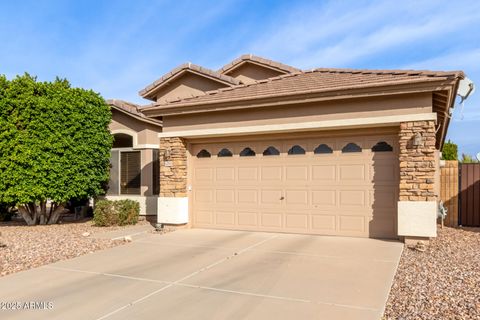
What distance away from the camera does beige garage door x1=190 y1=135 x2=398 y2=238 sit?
937cm

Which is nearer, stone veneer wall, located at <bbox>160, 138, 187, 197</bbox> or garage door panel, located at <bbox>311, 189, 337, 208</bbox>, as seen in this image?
garage door panel, located at <bbox>311, 189, 337, 208</bbox>

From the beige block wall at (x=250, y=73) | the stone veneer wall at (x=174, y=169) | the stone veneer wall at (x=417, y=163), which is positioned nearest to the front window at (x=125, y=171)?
the stone veneer wall at (x=174, y=169)

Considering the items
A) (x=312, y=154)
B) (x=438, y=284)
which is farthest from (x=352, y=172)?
(x=438, y=284)

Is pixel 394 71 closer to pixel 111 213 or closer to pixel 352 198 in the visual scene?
pixel 352 198

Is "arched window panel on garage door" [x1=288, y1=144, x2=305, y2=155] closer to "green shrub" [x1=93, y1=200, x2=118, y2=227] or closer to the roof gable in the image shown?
the roof gable

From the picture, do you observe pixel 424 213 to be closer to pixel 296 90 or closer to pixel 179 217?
pixel 296 90

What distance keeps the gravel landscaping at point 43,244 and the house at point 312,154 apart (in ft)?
7.99

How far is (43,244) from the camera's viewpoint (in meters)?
9.19

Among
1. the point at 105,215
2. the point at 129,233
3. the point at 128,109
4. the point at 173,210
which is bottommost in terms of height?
the point at 129,233

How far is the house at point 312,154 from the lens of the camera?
8.61 meters

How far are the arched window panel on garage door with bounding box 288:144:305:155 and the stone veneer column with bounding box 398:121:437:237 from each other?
2.51 m

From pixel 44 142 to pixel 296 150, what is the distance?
291 inches

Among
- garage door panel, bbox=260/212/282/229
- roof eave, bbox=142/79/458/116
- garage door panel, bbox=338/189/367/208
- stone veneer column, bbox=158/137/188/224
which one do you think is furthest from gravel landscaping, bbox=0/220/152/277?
garage door panel, bbox=338/189/367/208

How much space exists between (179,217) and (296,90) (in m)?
4.91
